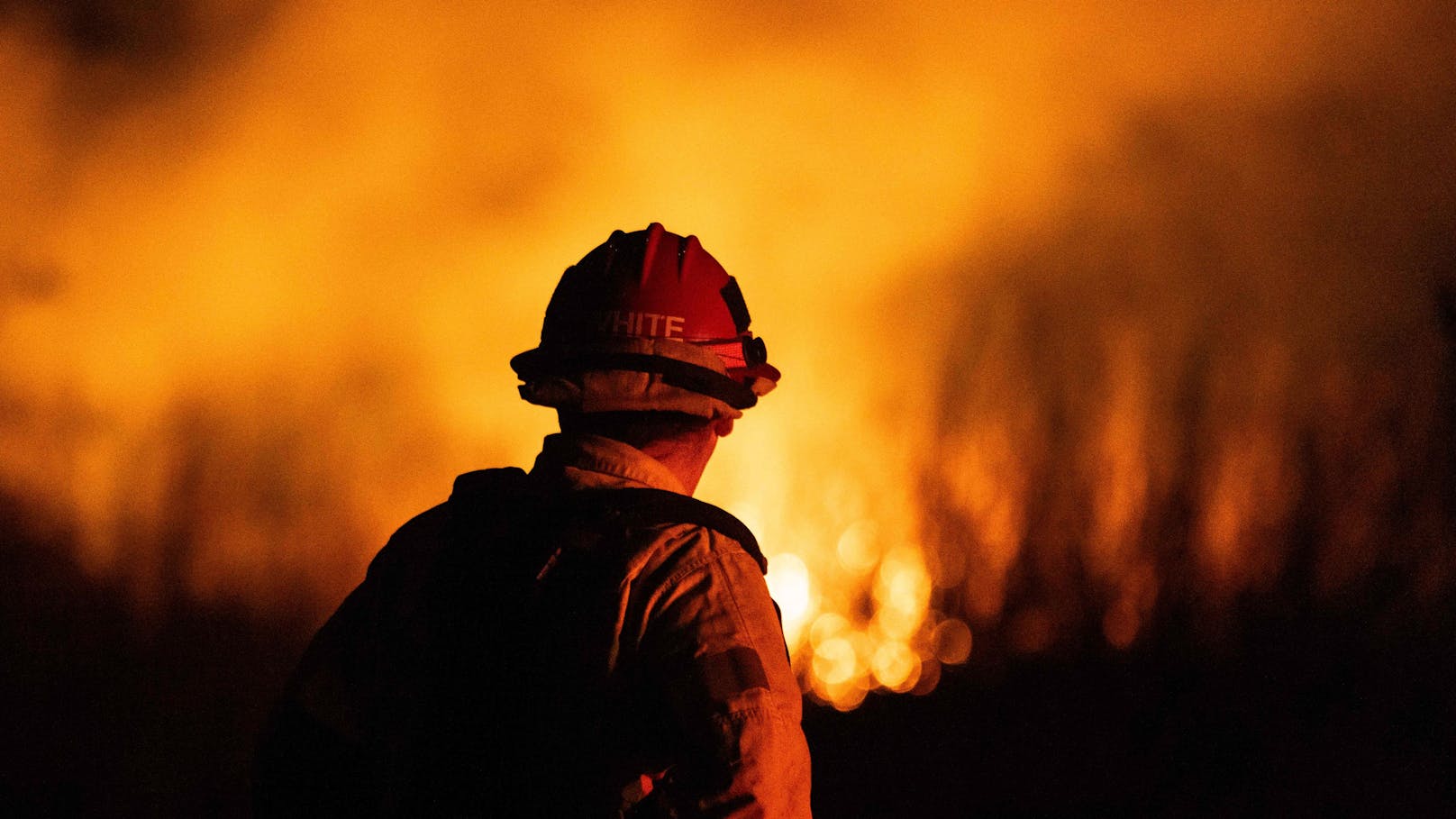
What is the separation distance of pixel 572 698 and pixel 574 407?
90 cm

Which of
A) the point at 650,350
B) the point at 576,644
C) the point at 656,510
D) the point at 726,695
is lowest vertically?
the point at 726,695

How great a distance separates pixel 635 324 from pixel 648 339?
0.22 feet

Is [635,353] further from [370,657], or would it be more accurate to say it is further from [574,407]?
[370,657]

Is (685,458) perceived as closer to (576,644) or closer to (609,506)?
(609,506)

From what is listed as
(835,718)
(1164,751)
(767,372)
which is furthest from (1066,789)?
(767,372)

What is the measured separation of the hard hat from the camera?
11.2 ft

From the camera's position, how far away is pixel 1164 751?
497 ft

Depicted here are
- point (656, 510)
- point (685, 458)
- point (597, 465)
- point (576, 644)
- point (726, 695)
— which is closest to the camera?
point (726, 695)

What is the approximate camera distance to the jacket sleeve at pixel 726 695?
8.51 feet

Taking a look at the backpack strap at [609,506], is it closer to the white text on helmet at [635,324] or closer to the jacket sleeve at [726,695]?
the jacket sleeve at [726,695]

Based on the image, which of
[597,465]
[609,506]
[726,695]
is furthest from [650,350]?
[726,695]

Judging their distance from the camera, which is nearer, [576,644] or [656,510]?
[576,644]

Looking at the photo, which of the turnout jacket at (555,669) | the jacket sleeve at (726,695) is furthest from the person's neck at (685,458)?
the jacket sleeve at (726,695)

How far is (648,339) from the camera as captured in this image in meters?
3.50
